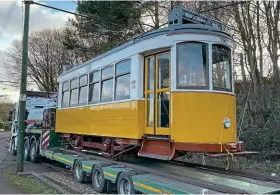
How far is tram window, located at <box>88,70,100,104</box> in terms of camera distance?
9520 millimetres

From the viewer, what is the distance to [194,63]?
6.82 meters

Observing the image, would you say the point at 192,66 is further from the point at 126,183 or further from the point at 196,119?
the point at 126,183

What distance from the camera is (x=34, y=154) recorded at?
14.2 metres

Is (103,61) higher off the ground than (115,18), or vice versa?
(115,18)

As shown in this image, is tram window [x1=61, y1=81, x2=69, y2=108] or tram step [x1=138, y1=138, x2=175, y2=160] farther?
tram window [x1=61, y1=81, x2=69, y2=108]

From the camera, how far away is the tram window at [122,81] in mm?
8039

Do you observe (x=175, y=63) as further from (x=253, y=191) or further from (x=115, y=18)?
(x=115, y=18)

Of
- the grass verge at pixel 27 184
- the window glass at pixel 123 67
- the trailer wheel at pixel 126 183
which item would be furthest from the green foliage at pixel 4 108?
the trailer wheel at pixel 126 183

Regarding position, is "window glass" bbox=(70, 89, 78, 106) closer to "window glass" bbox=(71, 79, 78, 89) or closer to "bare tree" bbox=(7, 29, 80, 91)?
"window glass" bbox=(71, 79, 78, 89)

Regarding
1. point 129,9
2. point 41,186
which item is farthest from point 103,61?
point 129,9

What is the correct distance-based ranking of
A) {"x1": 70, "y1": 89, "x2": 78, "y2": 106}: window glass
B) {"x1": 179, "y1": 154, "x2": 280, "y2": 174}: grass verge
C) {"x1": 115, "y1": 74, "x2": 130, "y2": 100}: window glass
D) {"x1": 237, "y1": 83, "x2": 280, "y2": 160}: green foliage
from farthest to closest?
{"x1": 237, "y1": 83, "x2": 280, "y2": 160}: green foliage → {"x1": 70, "y1": 89, "x2": 78, "y2": 106}: window glass → {"x1": 179, "y1": 154, "x2": 280, "y2": 174}: grass verge → {"x1": 115, "y1": 74, "x2": 130, "y2": 100}: window glass

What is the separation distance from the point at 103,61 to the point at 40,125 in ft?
26.2

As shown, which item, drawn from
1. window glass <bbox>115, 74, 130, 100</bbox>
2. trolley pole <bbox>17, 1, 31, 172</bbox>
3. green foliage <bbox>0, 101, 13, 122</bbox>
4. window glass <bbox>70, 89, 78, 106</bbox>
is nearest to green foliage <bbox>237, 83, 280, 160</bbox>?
window glass <bbox>115, 74, 130, 100</bbox>

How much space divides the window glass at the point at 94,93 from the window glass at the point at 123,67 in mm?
1133
